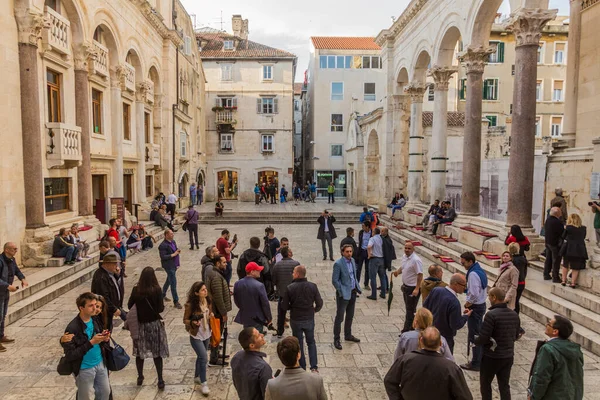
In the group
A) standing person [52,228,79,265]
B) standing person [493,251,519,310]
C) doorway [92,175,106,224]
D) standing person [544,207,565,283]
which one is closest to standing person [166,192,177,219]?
doorway [92,175,106,224]

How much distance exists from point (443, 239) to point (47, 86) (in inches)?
531

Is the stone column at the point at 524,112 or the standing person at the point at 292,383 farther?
the stone column at the point at 524,112

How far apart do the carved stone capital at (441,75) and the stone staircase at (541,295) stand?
600 cm

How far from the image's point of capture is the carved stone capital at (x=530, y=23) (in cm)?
1109

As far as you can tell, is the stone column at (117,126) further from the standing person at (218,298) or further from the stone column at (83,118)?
the standing person at (218,298)

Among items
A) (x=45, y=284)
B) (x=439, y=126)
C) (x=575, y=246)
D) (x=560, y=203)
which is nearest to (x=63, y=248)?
(x=45, y=284)

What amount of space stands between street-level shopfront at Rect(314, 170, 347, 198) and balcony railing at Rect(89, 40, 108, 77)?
23.7 meters

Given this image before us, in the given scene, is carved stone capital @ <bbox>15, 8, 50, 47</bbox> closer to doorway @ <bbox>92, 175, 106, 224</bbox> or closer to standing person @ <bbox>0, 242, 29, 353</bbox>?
doorway @ <bbox>92, 175, 106, 224</bbox>

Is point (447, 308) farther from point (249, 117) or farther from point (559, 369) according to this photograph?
point (249, 117)

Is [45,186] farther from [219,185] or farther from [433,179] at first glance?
[219,185]

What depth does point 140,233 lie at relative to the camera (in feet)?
51.9

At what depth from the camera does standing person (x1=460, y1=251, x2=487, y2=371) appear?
6.38 metres

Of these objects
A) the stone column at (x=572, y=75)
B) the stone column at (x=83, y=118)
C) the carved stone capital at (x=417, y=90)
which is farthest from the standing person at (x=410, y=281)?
the carved stone capital at (x=417, y=90)

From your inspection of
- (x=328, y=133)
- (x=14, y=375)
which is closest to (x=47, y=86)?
(x=14, y=375)
